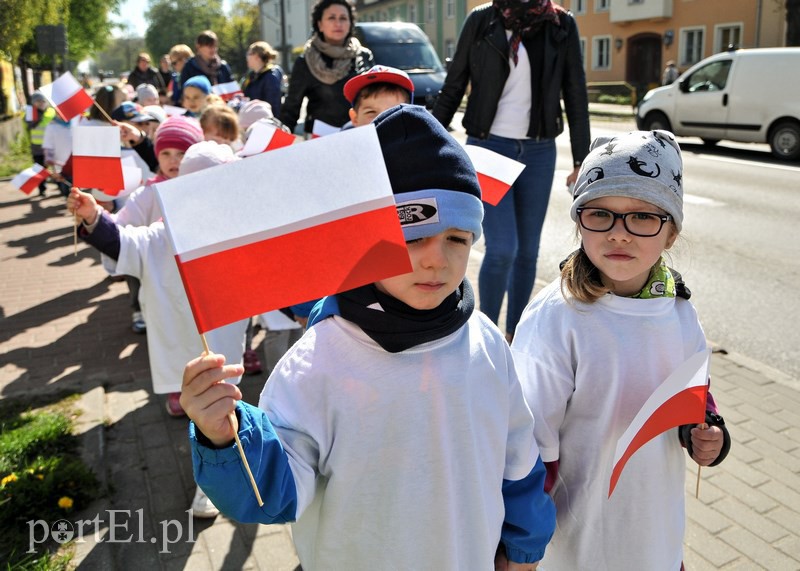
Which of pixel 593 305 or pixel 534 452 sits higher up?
pixel 593 305

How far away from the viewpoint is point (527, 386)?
212 cm

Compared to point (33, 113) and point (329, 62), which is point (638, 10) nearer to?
point (33, 113)

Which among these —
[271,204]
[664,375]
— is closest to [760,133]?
[664,375]

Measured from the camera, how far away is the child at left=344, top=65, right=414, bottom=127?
3.27 meters

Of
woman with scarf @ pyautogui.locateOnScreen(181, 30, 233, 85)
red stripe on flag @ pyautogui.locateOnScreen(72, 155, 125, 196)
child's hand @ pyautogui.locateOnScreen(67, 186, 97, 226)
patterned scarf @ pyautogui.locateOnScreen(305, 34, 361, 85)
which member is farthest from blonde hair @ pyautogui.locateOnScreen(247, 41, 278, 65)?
child's hand @ pyautogui.locateOnScreen(67, 186, 97, 226)

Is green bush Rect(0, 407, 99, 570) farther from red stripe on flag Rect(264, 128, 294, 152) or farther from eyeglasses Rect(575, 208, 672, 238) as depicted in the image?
eyeglasses Rect(575, 208, 672, 238)

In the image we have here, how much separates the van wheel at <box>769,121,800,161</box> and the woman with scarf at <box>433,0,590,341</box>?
1191cm

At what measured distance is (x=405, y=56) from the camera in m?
17.1

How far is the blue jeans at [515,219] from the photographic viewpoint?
13.6 ft

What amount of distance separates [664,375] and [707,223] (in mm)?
7797

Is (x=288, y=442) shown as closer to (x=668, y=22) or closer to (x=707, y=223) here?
(x=707, y=223)

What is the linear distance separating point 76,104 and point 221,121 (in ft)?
3.91

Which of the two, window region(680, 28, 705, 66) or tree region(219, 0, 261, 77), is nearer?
window region(680, 28, 705, 66)

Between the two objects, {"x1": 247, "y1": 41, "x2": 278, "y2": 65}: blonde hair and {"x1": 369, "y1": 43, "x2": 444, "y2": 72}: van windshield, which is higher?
{"x1": 247, "y1": 41, "x2": 278, "y2": 65}: blonde hair
